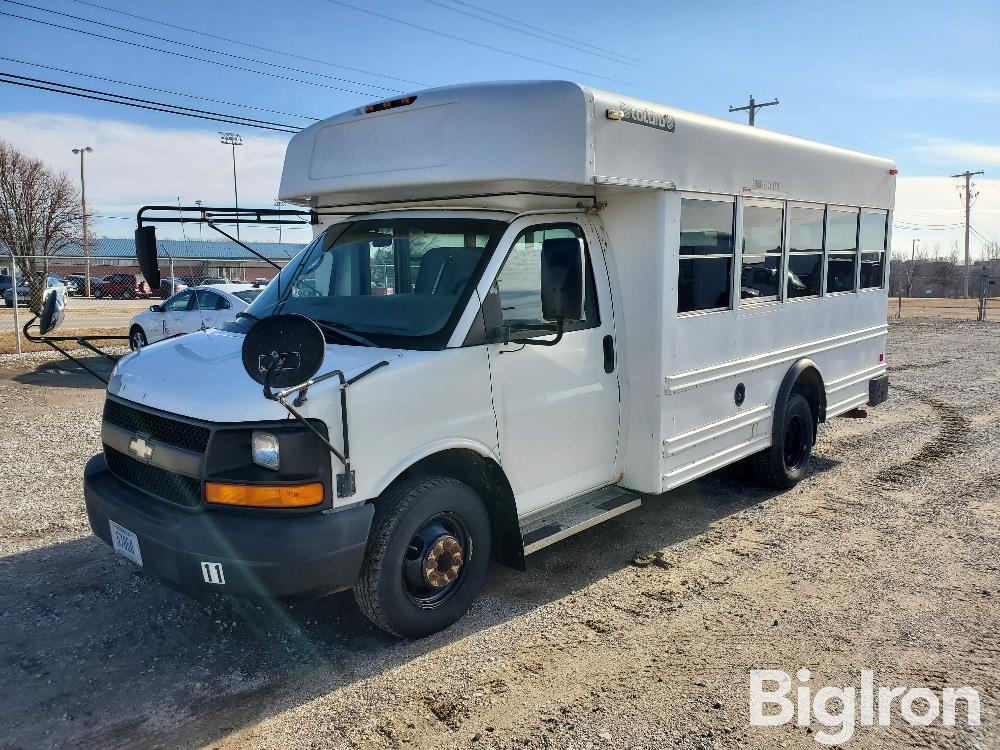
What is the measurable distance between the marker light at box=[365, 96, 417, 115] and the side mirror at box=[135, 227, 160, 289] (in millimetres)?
1754

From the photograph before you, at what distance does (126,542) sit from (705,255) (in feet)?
13.2

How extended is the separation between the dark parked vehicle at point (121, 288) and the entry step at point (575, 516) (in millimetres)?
41771

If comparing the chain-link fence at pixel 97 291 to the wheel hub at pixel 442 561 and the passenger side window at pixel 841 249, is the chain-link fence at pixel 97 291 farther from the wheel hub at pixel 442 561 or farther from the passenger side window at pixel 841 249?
the wheel hub at pixel 442 561

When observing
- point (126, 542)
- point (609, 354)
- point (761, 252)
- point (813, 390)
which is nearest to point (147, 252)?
point (126, 542)

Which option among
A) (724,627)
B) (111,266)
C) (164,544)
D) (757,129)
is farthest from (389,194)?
(111,266)

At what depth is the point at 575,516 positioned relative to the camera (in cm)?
474

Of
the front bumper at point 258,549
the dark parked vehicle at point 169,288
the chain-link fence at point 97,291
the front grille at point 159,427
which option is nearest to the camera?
the front bumper at point 258,549

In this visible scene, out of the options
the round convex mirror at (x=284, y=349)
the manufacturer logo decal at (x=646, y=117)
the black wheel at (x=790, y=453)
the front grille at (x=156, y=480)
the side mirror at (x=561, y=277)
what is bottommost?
the black wheel at (x=790, y=453)

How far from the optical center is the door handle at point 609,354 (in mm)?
4914

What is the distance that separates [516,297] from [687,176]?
1602 millimetres

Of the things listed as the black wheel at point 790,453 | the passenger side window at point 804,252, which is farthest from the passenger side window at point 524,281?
the black wheel at point 790,453

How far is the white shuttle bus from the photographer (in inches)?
135
